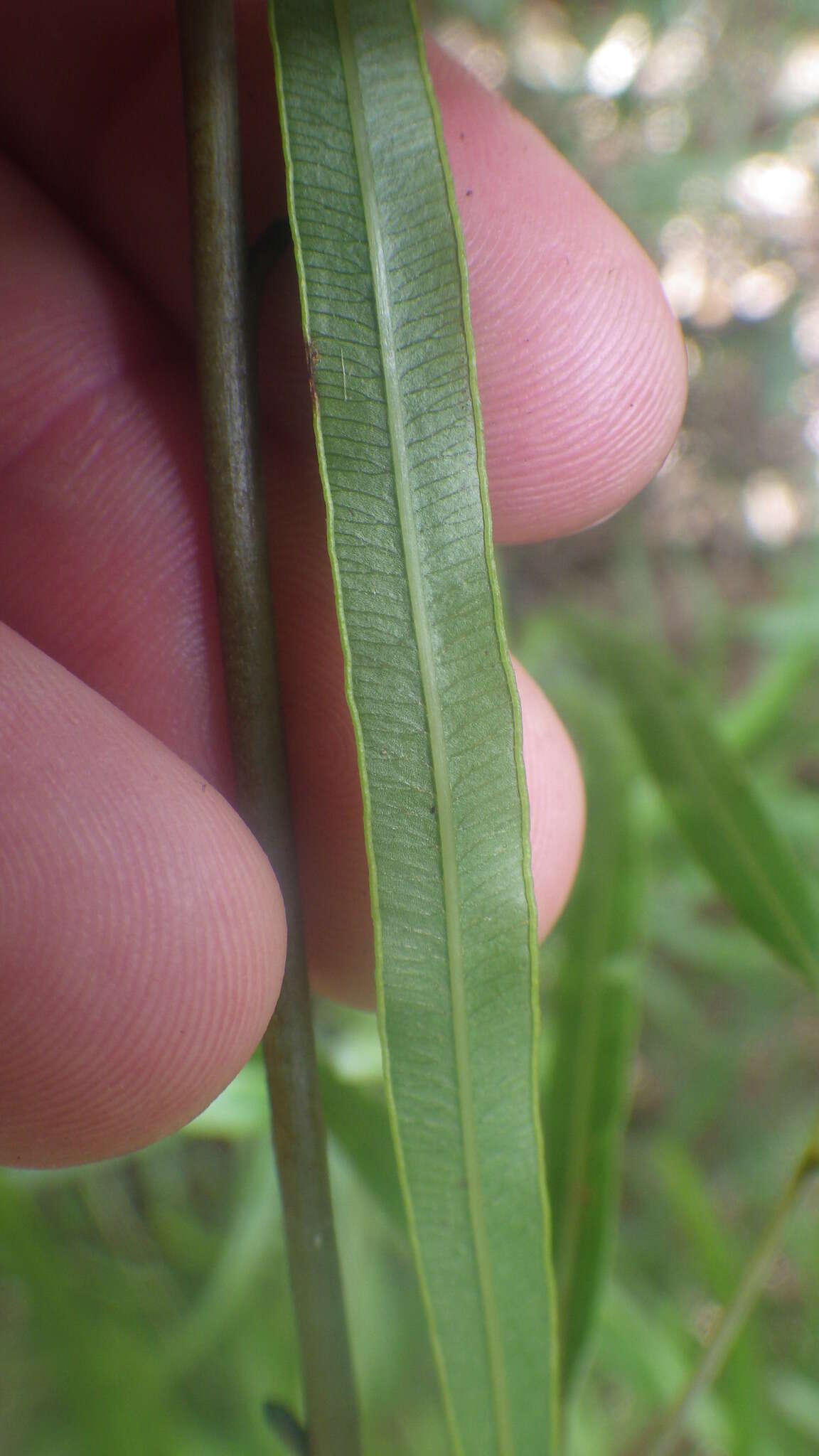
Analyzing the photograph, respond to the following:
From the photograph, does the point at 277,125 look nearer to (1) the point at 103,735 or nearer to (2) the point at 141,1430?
(1) the point at 103,735

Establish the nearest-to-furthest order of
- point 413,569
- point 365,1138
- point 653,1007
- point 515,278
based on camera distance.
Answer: point 413,569 → point 515,278 → point 365,1138 → point 653,1007

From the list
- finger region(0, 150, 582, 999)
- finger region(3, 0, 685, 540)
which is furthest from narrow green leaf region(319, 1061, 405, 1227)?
finger region(3, 0, 685, 540)

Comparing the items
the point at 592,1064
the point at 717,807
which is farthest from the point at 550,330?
the point at 592,1064

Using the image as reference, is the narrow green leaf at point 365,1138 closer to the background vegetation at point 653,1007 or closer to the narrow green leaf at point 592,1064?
the background vegetation at point 653,1007

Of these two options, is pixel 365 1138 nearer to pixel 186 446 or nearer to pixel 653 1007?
pixel 186 446

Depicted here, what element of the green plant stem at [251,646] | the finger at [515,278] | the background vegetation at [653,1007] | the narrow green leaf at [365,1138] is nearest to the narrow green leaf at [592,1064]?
the background vegetation at [653,1007]

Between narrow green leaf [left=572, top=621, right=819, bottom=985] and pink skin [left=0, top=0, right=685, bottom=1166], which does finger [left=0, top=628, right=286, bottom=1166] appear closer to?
pink skin [left=0, top=0, right=685, bottom=1166]
